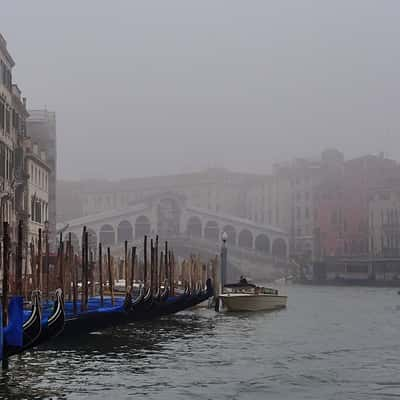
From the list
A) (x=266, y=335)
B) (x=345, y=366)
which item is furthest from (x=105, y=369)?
(x=266, y=335)

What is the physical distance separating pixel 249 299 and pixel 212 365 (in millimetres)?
14154

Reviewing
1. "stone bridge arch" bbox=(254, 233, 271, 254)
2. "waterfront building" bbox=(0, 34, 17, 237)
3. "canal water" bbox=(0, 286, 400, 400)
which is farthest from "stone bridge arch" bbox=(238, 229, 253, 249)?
"canal water" bbox=(0, 286, 400, 400)

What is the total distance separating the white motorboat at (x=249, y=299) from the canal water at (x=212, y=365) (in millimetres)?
5509

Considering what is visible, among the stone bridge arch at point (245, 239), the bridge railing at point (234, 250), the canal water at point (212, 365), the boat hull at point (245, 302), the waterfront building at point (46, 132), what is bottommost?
the canal water at point (212, 365)

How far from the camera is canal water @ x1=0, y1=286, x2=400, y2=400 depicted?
454 inches

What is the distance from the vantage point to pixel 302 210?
8400cm

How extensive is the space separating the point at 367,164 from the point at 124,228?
70.5 ft

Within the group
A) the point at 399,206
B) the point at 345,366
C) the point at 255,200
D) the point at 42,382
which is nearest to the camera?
the point at 42,382

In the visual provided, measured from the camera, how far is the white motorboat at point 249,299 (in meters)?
27.9

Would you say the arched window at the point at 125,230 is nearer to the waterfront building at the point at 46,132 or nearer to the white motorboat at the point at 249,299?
the waterfront building at the point at 46,132

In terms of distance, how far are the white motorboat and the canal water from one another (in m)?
5.51

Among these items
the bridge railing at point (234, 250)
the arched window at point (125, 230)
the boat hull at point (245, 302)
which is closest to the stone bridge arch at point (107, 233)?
the arched window at point (125, 230)

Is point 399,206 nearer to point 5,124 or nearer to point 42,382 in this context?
point 5,124

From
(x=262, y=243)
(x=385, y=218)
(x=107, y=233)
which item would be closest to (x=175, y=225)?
(x=107, y=233)
